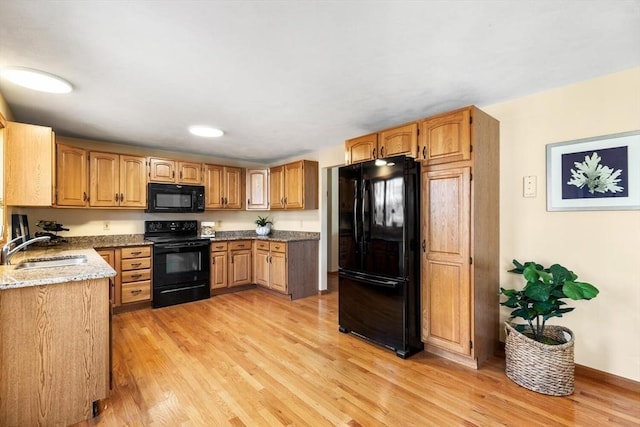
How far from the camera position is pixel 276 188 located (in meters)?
5.21

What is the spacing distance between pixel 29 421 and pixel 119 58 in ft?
7.45

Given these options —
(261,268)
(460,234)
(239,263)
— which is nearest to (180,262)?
(239,263)

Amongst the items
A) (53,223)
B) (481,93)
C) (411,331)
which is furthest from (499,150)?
(53,223)

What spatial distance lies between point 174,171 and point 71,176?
4.02 feet

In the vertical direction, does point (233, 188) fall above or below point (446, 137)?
below

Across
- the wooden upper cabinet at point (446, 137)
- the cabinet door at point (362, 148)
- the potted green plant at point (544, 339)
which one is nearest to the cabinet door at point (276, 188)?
the cabinet door at point (362, 148)

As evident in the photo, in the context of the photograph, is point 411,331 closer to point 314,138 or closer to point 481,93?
point 481,93

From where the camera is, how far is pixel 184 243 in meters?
4.31

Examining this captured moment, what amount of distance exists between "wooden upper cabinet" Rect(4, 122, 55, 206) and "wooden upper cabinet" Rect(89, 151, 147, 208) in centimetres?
120

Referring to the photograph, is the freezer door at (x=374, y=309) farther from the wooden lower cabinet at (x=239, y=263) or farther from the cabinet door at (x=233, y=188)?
the cabinet door at (x=233, y=188)

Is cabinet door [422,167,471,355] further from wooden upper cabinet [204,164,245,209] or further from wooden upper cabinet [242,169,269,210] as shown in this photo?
wooden upper cabinet [204,164,245,209]

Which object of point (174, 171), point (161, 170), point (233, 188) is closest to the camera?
point (161, 170)

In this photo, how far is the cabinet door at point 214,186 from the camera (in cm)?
490

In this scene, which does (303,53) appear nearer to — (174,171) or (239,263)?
(174,171)
